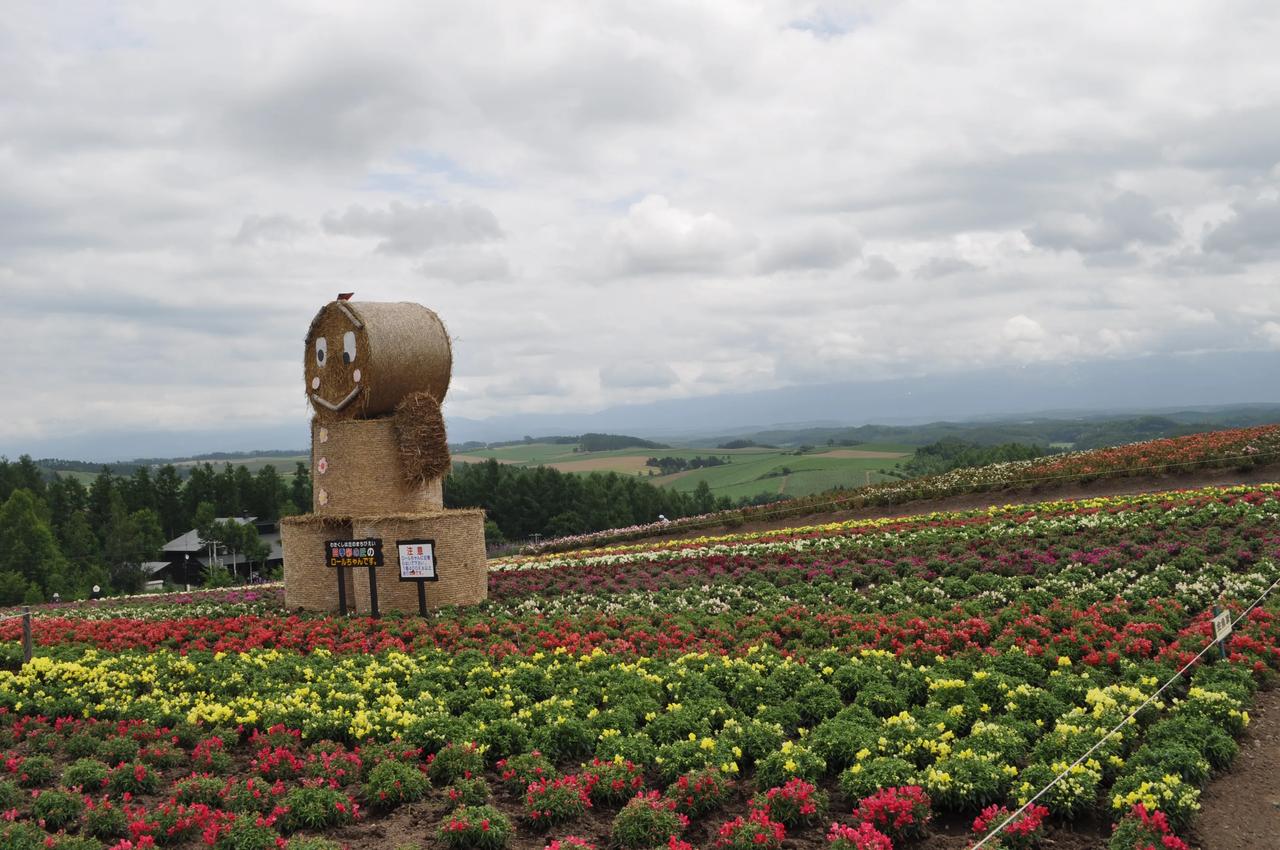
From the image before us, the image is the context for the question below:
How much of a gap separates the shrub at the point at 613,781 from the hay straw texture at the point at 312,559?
37.1 feet

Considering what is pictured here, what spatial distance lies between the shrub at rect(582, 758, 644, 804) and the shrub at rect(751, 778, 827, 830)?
1312 millimetres

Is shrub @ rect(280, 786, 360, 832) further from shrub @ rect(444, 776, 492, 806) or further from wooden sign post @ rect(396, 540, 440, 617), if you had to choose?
wooden sign post @ rect(396, 540, 440, 617)

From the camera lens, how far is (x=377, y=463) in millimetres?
19781

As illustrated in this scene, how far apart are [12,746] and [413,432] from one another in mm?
9756

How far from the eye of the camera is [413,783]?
953 centimetres

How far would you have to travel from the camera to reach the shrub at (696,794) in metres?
9.03

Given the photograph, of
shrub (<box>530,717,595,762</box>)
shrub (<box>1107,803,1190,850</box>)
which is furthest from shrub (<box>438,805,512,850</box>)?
shrub (<box>1107,803,1190,850</box>)

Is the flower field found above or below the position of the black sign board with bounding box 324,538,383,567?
below

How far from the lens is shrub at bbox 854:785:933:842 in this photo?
8336 millimetres

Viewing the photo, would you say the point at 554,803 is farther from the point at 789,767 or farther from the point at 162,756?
the point at 162,756

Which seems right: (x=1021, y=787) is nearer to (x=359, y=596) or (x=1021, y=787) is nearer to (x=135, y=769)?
(x=135, y=769)

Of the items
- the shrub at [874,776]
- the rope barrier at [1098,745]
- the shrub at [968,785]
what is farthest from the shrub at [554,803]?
the rope barrier at [1098,745]

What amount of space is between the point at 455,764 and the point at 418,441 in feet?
34.9

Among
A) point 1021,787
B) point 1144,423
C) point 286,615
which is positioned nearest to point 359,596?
point 286,615
